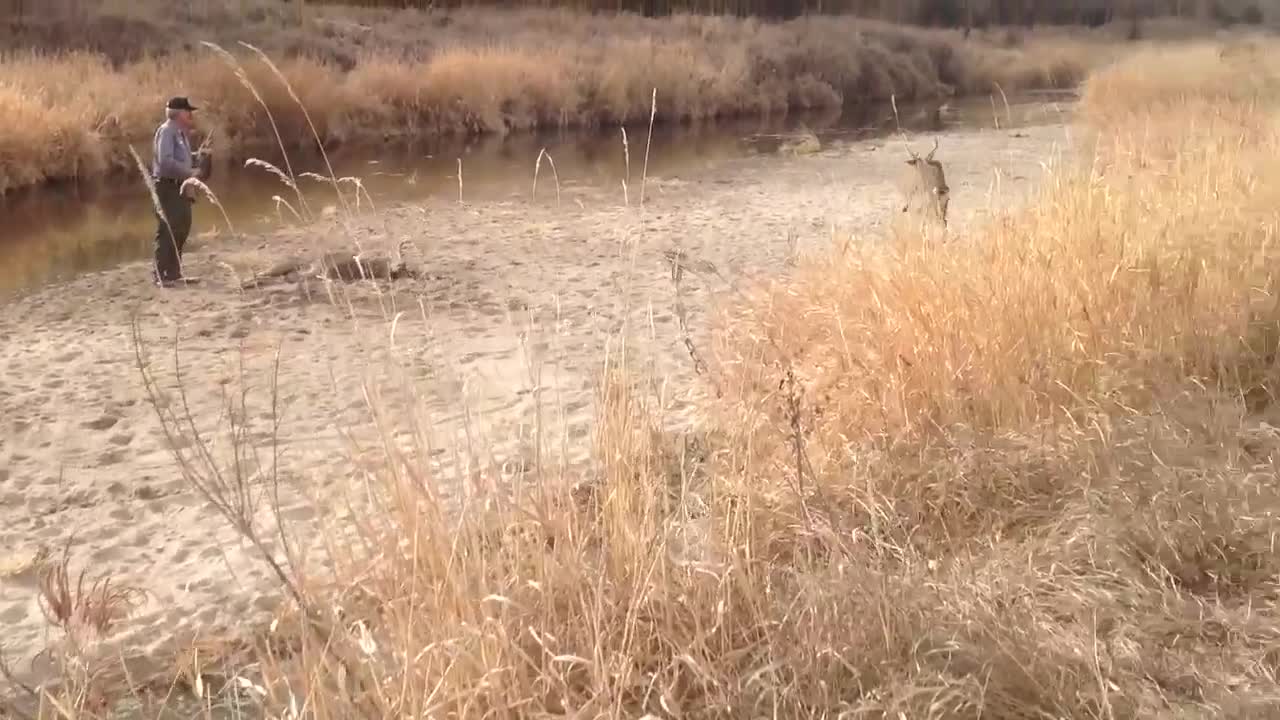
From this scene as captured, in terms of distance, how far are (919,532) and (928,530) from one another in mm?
30

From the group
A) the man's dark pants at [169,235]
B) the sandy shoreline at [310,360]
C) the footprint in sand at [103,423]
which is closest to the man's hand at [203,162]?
the man's dark pants at [169,235]

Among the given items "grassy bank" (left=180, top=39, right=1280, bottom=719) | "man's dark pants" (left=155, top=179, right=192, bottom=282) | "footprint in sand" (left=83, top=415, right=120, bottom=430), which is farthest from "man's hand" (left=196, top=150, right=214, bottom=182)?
"grassy bank" (left=180, top=39, right=1280, bottom=719)

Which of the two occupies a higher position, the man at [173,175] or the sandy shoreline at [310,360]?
the man at [173,175]

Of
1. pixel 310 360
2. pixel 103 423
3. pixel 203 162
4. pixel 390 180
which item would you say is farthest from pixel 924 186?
pixel 390 180

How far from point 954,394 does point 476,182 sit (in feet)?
33.0

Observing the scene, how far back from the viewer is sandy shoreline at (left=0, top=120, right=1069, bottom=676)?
11.2 ft

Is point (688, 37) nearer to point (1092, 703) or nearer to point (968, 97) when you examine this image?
point (968, 97)

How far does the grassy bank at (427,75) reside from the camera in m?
13.2

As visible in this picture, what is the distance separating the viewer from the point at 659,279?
7566mm

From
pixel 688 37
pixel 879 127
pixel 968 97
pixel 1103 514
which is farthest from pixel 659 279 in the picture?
pixel 968 97

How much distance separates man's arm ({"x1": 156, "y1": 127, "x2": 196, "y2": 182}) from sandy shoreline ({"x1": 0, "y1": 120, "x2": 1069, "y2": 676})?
812 mm

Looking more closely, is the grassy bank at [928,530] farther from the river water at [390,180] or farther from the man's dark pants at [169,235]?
the man's dark pants at [169,235]

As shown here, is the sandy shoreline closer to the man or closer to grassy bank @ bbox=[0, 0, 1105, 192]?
the man

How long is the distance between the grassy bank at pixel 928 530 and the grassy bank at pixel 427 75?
15.6 ft
